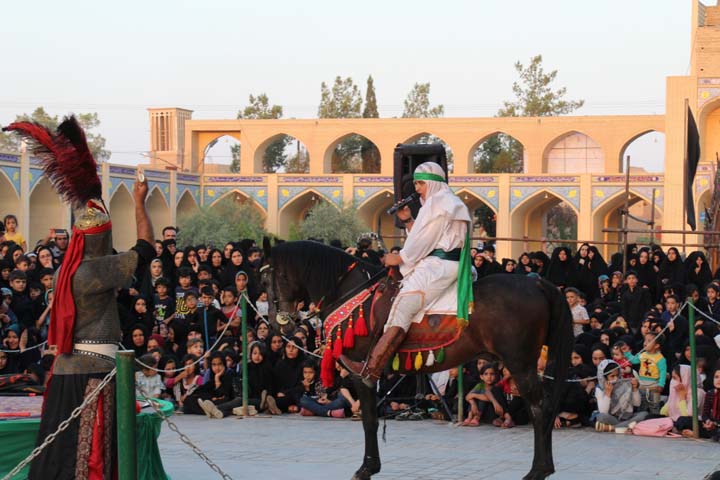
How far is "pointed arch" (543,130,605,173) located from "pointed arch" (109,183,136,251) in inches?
658

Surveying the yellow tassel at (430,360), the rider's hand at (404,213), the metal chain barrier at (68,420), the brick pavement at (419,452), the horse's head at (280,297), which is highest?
the rider's hand at (404,213)

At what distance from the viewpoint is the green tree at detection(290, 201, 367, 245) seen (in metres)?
39.9

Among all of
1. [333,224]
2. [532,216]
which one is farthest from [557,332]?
[532,216]

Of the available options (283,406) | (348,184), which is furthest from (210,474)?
(348,184)

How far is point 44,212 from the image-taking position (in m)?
36.1

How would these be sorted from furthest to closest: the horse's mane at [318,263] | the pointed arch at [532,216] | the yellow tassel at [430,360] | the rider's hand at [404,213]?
the pointed arch at [532,216] < the rider's hand at [404,213] < the horse's mane at [318,263] < the yellow tassel at [430,360]

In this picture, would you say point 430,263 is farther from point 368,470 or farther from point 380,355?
point 368,470

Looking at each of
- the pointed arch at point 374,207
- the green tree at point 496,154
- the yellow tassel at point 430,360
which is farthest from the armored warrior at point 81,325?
the green tree at point 496,154

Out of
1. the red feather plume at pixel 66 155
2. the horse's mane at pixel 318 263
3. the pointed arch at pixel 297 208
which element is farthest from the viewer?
the pointed arch at pixel 297 208

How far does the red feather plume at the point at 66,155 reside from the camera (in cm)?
580

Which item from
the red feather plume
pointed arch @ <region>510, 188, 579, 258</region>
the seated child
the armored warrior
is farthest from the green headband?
pointed arch @ <region>510, 188, 579, 258</region>

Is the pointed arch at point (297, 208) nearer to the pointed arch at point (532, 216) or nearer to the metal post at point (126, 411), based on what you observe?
the pointed arch at point (532, 216)

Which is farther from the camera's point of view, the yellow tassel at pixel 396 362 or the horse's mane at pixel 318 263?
the horse's mane at pixel 318 263

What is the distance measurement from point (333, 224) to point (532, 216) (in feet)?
30.1
